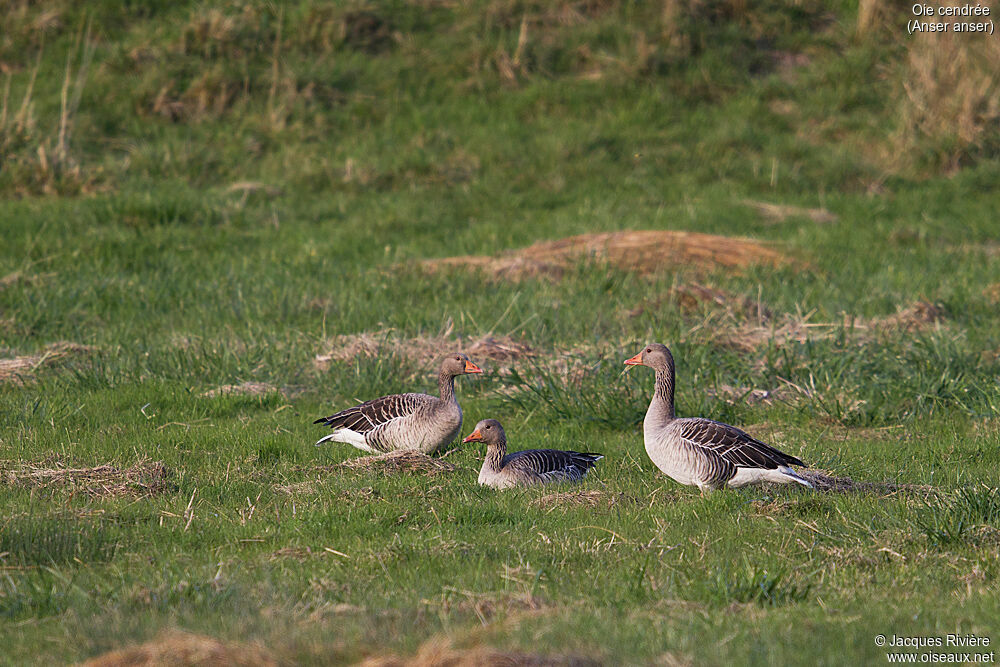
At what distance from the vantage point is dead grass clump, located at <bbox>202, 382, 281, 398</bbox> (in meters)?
10.7

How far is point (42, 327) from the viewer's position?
13281mm

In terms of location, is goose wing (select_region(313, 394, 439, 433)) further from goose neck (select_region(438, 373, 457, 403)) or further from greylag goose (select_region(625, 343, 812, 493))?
greylag goose (select_region(625, 343, 812, 493))

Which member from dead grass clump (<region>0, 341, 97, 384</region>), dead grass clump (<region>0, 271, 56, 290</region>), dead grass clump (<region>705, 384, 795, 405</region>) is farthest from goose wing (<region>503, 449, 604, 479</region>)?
dead grass clump (<region>0, 271, 56, 290</region>)

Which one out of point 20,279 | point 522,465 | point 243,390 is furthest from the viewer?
point 20,279

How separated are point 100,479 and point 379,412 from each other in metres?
2.36

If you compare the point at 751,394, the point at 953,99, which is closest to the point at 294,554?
the point at 751,394

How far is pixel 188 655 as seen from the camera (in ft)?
14.6

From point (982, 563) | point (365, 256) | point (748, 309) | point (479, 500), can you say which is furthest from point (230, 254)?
point (982, 563)

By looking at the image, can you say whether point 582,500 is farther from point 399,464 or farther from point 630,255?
point 630,255

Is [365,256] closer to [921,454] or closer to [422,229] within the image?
[422,229]

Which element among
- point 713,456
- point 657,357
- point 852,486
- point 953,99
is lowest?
point 852,486

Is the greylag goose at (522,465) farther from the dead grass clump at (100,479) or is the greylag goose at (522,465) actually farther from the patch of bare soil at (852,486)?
the dead grass clump at (100,479)

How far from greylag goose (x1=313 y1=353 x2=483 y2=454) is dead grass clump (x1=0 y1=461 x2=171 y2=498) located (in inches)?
64.9

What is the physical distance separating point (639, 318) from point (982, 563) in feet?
25.1
